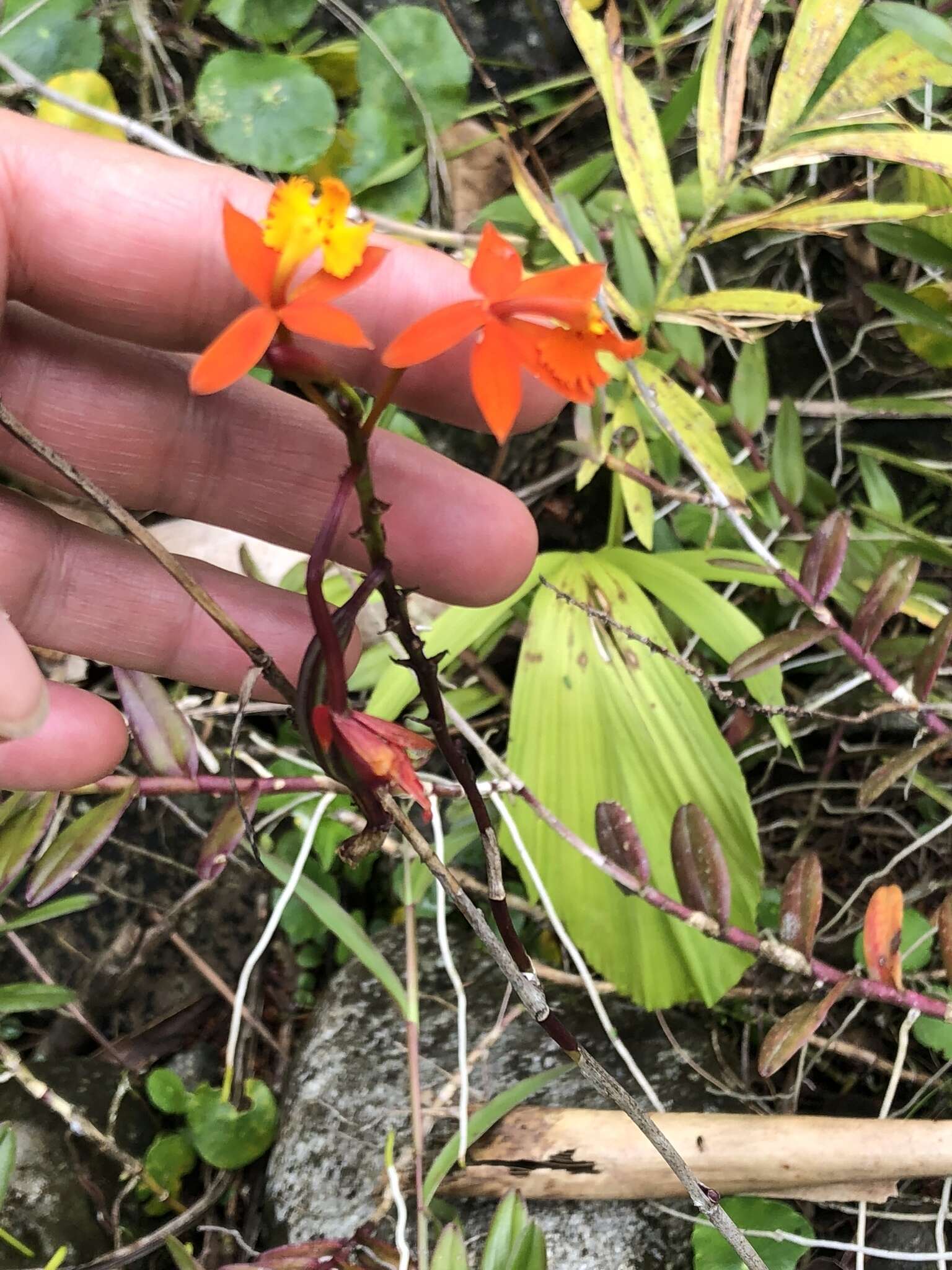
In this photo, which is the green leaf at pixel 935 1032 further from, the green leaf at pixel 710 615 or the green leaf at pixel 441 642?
the green leaf at pixel 441 642

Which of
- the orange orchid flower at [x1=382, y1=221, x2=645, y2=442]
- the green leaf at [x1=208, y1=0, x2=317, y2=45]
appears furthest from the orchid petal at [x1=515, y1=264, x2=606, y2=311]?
the green leaf at [x1=208, y1=0, x2=317, y2=45]

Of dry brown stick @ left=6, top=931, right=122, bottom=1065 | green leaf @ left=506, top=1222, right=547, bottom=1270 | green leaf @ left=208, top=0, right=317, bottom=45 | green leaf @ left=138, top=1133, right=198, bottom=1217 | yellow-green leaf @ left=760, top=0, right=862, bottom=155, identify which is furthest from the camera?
green leaf @ left=208, top=0, right=317, bottom=45

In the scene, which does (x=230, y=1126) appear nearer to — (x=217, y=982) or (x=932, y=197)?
(x=217, y=982)

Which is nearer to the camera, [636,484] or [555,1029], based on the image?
[555,1029]

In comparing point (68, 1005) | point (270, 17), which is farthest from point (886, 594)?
point (270, 17)

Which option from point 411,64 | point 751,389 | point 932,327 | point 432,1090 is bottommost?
point 432,1090

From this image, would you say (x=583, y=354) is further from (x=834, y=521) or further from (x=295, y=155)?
(x=295, y=155)

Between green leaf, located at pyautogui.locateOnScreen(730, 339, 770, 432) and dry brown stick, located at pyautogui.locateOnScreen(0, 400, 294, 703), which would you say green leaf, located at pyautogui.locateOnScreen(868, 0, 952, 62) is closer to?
green leaf, located at pyautogui.locateOnScreen(730, 339, 770, 432)
